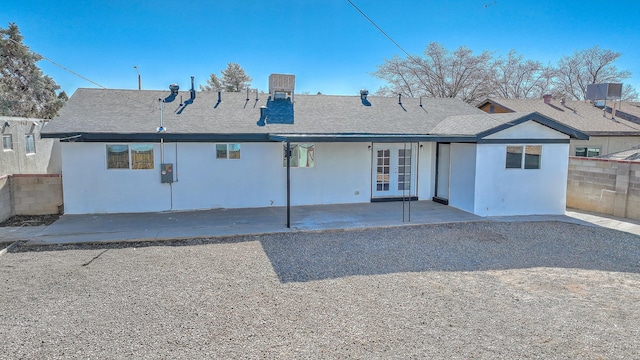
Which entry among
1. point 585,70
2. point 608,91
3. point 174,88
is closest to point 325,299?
point 174,88

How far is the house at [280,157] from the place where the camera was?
398 inches

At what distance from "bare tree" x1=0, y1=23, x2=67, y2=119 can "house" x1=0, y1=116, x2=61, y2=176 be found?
16.1m

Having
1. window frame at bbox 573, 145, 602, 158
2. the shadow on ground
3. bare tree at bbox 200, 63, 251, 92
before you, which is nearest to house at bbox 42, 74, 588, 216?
the shadow on ground

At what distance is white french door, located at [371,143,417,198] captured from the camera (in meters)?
12.2

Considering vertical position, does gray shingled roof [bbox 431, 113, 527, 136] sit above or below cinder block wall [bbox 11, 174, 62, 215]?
above

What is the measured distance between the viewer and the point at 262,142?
1112 cm

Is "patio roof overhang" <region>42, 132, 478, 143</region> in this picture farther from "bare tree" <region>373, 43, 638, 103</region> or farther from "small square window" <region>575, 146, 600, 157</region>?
"bare tree" <region>373, 43, 638, 103</region>

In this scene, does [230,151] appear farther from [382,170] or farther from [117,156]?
[382,170]

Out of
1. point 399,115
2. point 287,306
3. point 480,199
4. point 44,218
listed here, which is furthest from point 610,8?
point 44,218

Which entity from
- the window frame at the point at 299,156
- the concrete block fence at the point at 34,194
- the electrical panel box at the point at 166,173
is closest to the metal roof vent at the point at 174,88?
the electrical panel box at the point at 166,173

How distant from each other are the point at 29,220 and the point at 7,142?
11.2 feet

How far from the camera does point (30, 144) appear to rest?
1348 cm

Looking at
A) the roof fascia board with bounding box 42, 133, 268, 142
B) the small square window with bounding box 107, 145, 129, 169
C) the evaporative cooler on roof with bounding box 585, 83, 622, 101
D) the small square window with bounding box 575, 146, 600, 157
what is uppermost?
the evaporative cooler on roof with bounding box 585, 83, 622, 101

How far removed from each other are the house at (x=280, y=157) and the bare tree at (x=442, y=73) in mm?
18370
